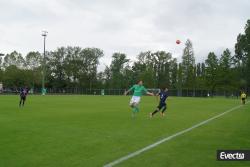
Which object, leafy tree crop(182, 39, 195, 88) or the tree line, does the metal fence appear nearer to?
the tree line

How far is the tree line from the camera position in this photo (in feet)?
376

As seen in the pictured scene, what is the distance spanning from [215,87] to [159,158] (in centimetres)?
10250

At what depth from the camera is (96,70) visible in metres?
131

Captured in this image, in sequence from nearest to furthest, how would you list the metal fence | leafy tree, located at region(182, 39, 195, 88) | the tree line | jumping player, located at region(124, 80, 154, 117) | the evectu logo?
the evectu logo < jumping player, located at region(124, 80, 154, 117) < the metal fence < the tree line < leafy tree, located at region(182, 39, 195, 88)

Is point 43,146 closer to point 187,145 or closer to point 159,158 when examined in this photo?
point 159,158

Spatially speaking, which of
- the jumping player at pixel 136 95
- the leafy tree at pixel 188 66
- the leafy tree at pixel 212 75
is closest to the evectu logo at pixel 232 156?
the jumping player at pixel 136 95

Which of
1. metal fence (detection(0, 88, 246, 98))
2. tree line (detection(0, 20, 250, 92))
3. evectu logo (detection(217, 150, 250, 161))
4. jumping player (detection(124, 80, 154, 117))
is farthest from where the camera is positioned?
tree line (detection(0, 20, 250, 92))

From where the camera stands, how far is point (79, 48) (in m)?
130

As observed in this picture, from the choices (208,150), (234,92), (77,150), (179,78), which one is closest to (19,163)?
(77,150)

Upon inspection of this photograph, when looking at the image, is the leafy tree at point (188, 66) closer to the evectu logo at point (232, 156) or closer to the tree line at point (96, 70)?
the tree line at point (96, 70)

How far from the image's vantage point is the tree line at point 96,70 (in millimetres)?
114688

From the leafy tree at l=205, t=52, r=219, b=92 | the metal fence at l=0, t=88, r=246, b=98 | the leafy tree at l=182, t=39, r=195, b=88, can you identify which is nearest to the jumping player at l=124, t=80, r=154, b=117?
the metal fence at l=0, t=88, r=246, b=98

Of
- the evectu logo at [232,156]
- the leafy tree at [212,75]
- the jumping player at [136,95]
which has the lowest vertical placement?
the evectu logo at [232,156]

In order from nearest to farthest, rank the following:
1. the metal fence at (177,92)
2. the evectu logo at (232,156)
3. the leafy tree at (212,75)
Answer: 1. the evectu logo at (232,156)
2. the metal fence at (177,92)
3. the leafy tree at (212,75)
